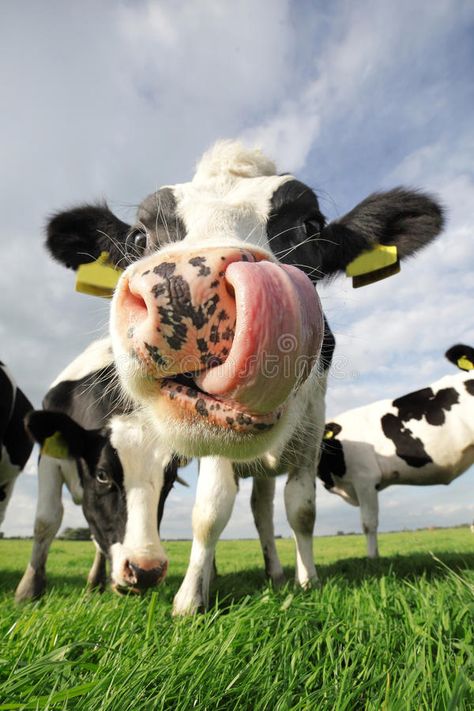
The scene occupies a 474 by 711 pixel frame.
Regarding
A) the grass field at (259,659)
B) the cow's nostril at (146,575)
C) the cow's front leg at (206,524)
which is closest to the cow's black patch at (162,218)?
the cow's front leg at (206,524)

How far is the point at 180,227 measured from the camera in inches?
113

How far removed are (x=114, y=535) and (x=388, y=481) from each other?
7031 millimetres

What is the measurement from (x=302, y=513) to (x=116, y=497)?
1496mm

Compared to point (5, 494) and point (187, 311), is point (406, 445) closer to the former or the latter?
point (5, 494)

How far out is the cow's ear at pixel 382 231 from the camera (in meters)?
3.87

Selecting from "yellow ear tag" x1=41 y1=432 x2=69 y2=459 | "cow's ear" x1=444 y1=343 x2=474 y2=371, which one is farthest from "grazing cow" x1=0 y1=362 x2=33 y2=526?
"cow's ear" x1=444 y1=343 x2=474 y2=371

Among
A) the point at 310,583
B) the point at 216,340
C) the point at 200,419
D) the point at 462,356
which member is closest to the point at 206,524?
the point at 310,583

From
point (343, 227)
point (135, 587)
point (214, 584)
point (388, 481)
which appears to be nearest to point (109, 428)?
point (135, 587)

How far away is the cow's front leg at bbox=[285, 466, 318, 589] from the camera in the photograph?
3895 millimetres

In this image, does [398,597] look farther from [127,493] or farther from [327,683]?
[127,493]

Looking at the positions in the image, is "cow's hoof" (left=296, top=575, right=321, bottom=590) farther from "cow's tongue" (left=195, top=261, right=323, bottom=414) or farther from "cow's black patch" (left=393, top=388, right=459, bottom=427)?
"cow's black patch" (left=393, top=388, right=459, bottom=427)

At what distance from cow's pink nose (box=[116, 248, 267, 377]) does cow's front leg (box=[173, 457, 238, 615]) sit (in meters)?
1.66

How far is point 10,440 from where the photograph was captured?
7.50 m

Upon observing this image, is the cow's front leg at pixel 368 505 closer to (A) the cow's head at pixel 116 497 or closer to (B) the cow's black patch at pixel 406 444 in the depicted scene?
(B) the cow's black patch at pixel 406 444
